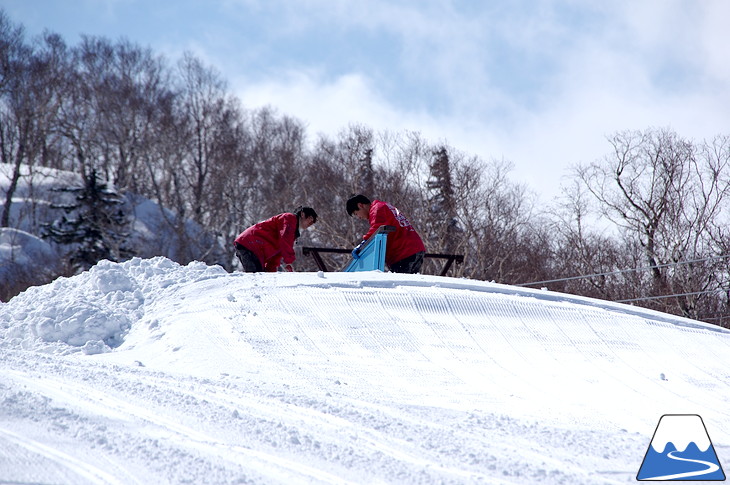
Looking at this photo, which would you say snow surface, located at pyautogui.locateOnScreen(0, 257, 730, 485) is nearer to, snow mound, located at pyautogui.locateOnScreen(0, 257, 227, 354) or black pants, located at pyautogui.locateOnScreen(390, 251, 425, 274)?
snow mound, located at pyautogui.locateOnScreen(0, 257, 227, 354)

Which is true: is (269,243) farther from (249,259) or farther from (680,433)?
(680,433)

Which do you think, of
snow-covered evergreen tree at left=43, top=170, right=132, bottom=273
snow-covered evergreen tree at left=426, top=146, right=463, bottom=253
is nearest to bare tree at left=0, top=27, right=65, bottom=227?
snow-covered evergreen tree at left=43, top=170, right=132, bottom=273

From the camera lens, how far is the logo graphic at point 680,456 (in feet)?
9.08

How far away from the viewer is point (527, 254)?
22656mm

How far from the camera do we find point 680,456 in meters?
3.04

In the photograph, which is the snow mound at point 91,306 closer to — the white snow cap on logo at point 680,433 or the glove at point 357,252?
the glove at point 357,252

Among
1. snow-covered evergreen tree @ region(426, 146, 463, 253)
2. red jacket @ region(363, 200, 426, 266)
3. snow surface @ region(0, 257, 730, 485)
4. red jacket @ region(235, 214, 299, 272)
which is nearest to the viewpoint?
snow surface @ region(0, 257, 730, 485)

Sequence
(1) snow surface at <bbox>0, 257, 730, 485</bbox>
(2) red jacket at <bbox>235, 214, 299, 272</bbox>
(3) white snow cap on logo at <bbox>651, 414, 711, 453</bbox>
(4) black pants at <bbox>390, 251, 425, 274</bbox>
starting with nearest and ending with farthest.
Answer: (1) snow surface at <bbox>0, 257, 730, 485</bbox> → (3) white snow cap on logo at <bbox>651, 414, 711, 453</bbox> → (2) red jacket at <bbox>235, 214, 299, 272</bbox> → (4) black pants at <bbox>390, 251, 425, 274</bbox>

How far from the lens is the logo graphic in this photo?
2.77 metres

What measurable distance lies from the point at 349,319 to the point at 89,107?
29907mm

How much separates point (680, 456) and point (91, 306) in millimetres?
4671

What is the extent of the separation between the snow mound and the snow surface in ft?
0.06

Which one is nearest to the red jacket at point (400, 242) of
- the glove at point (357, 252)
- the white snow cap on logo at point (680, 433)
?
the glove at point (357, 252)

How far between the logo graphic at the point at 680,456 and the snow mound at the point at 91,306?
3.99 m
